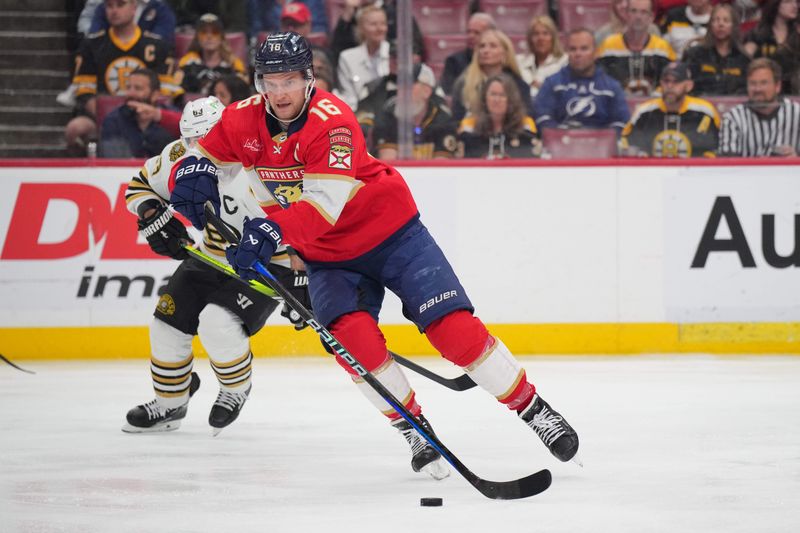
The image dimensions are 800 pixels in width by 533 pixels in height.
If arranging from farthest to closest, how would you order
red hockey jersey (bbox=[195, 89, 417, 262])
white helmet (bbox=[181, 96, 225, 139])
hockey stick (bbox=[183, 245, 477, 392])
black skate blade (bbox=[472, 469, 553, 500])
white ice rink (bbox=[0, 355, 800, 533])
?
white helmet (bbox=[181, 96, 225, 139])
hockey stick (bbox=[183, 245, 477, 392])
red hockey jersey (bbox=[195, 89, 417, 262])
black skate blade (bbox=[472, 469, 553, 500])
white ice rink (bbox=[0, 355, 800, 533])

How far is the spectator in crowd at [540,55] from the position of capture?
246 inches

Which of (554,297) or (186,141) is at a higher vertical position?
(186,141)

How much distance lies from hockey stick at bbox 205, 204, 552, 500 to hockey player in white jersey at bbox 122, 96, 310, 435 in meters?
0.68

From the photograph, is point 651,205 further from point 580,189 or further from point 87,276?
point 87,276

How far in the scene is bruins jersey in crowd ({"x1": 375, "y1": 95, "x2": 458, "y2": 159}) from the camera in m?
6.16

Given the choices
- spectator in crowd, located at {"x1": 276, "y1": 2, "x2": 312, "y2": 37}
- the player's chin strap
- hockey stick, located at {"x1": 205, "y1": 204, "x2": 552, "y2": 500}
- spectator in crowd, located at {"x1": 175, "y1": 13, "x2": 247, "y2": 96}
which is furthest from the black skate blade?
spectator in crowd, located at {"x1": 276, "y1": 2, "x2": 312, "y2": 37}

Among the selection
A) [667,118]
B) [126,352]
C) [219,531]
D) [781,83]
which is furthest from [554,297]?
[219,531]

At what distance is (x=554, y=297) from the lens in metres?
6.12

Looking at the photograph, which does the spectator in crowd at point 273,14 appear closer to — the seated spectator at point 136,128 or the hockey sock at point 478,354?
the seated spectator at point 136,128

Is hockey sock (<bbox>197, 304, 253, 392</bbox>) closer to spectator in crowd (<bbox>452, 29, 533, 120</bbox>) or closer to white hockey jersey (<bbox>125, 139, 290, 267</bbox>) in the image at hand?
white hockey jersey (<bbox>125, 139, 290, 267</bbox>)

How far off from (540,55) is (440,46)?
508 mm

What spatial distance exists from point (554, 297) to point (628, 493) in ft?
10.0

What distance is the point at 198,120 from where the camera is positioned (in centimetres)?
405

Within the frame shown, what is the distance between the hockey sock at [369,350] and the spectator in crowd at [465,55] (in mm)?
3048
